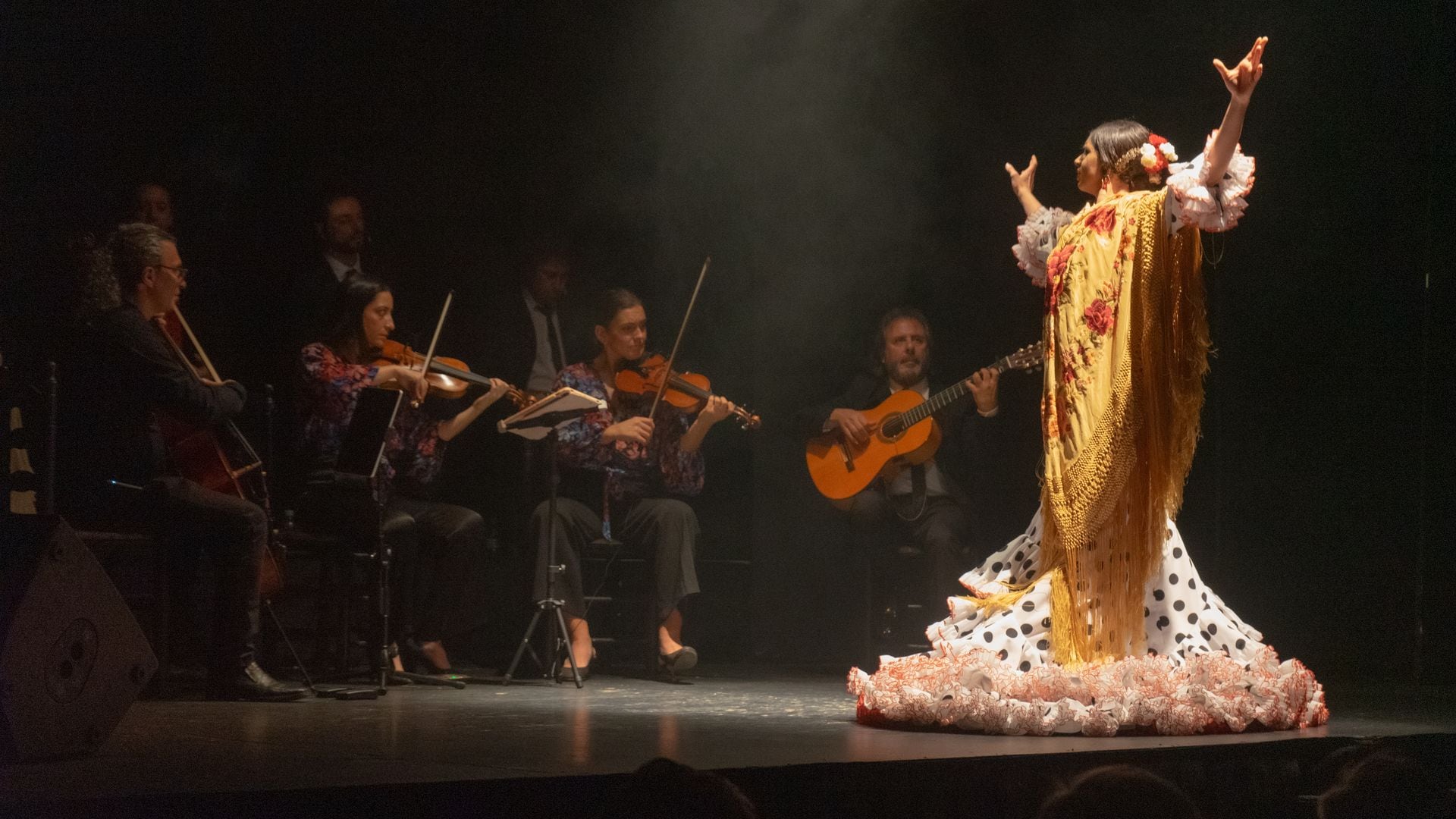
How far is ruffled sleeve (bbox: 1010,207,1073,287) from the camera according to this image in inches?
152

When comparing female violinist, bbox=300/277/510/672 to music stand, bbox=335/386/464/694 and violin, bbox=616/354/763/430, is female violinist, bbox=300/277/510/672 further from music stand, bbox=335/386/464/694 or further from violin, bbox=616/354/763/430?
violin, bbox=616/354/763/430

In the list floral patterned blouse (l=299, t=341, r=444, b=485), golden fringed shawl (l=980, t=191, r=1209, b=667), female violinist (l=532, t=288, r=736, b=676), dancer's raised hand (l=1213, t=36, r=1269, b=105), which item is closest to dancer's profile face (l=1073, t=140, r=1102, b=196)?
golden fringed shawl (l=980, t=191, r=1209, b=667)

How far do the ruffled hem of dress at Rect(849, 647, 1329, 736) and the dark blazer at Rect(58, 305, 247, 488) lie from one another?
1.97m

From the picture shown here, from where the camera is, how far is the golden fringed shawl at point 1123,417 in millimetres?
3535

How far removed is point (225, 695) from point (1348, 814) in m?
3.27

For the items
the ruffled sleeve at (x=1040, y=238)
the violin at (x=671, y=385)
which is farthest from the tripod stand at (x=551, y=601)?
the ruffled sleeve at (x=1040, y=238)

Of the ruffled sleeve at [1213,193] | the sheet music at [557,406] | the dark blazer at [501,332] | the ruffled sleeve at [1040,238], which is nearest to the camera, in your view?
the ruffled sleeve at [1213,193]

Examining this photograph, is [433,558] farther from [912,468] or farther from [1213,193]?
[1213,193]

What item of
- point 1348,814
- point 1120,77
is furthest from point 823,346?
point 1348,814

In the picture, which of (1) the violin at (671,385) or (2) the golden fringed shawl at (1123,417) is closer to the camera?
(2) the golden fringed shawl at (1123,417)

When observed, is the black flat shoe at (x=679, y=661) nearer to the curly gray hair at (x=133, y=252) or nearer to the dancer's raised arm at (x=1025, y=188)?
the dancer's raised arm at (x=1025, y=188)

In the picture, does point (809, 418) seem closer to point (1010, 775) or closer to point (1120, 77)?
point (1120, 77)

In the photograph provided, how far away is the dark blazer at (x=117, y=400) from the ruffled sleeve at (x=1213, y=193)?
248cm

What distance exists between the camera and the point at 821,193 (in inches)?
237
